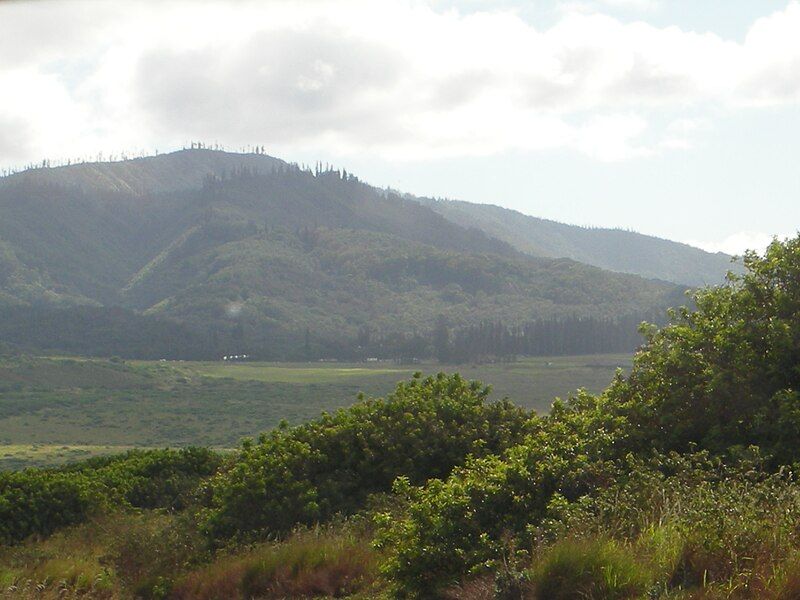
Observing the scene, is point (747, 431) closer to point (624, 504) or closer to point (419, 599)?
point (624, 504)

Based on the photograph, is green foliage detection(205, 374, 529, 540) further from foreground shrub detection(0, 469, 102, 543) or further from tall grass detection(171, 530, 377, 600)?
foreground shrub detection(0, 469, 102, 543)

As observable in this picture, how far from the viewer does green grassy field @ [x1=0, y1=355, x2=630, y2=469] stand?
7725 cm

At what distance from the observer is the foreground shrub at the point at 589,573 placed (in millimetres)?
6488

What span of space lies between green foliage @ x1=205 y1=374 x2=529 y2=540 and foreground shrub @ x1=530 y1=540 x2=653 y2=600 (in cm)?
538

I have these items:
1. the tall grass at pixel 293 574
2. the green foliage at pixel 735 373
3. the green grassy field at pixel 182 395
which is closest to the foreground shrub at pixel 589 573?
the green foliage at pixel 735 373

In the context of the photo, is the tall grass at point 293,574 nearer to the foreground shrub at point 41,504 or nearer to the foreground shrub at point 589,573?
the foreground shrub at point 589,573

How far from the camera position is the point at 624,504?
7.69m

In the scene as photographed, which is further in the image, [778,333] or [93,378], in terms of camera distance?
[93,378]

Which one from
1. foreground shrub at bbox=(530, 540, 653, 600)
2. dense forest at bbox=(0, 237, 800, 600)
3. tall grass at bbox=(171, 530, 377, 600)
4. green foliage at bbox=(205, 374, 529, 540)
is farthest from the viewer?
green foliage at bbox=(205, 374, 529, 540)

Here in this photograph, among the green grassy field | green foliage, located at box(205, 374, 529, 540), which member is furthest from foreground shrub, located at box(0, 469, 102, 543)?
the green grassy field

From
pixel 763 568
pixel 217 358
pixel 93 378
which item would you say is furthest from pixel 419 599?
pixel 217 358

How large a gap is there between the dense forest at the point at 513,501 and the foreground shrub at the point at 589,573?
0.05 feet

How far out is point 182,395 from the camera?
110 meters

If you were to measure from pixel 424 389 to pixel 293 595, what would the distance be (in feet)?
19.0
